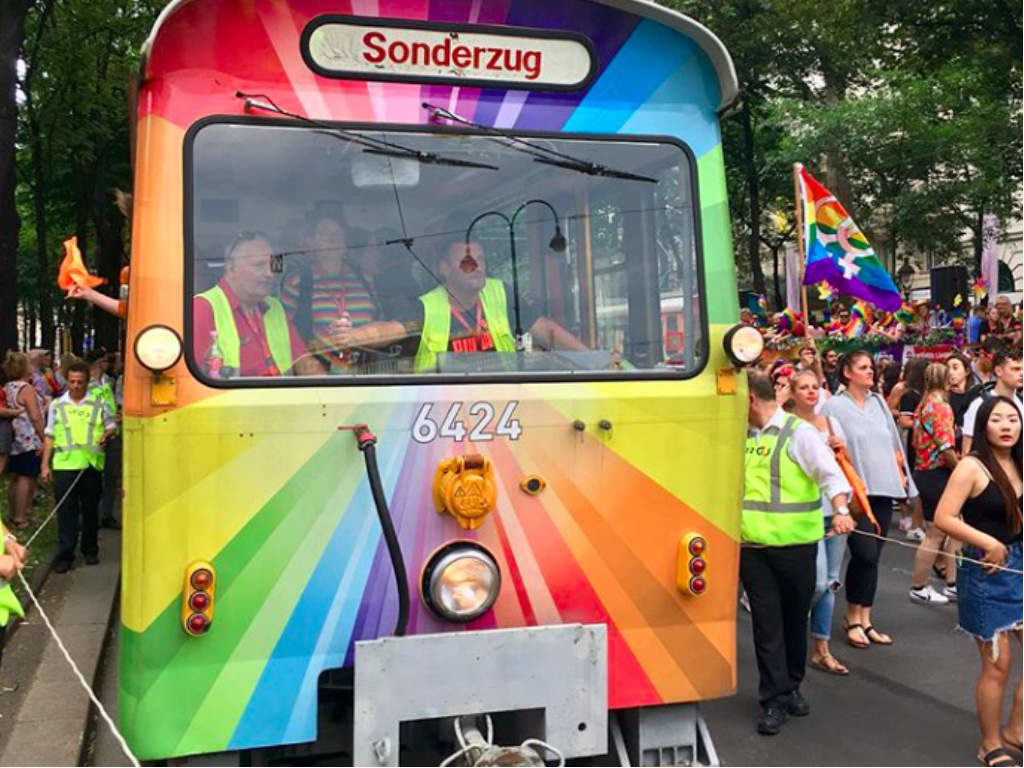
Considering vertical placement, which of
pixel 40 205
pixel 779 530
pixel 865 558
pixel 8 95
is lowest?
pixel 865 558

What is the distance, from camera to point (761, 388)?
583cm

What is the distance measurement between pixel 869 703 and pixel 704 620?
2.56 metres

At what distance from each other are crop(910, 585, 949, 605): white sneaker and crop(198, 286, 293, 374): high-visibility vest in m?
6.31

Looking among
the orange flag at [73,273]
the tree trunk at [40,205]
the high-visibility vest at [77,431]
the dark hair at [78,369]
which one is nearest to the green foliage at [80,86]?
the tree trunk at [40,205]

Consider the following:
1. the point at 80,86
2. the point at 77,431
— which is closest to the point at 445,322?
the point at 77,431

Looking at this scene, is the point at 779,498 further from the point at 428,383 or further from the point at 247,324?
the point at 247,324

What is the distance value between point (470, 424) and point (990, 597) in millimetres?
2682

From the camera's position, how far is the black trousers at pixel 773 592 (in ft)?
18.4

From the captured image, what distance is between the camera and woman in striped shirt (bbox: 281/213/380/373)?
12.1ft

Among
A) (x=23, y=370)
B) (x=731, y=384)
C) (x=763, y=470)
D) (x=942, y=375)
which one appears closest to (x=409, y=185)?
(x=731, y=384)

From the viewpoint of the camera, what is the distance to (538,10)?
3844mm

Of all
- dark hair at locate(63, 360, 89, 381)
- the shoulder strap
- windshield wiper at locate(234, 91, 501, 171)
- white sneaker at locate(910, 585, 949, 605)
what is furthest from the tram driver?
dark hair at locate(63, 360, 89, 381)

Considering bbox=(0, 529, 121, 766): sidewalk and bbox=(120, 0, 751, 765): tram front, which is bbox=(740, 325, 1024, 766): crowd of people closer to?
bbox=(120, 0, 751, 765): tram front

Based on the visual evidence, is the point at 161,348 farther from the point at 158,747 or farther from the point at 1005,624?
the point at 1005,624
